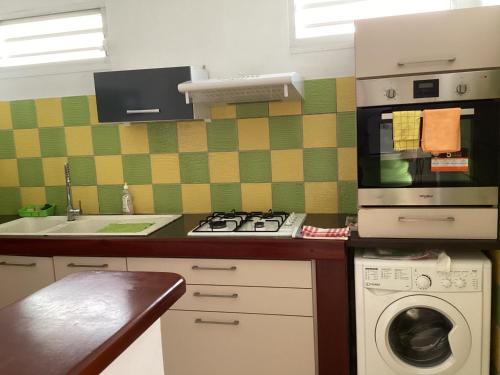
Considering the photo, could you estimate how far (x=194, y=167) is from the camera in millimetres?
2762

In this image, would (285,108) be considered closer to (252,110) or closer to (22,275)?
(252,110)

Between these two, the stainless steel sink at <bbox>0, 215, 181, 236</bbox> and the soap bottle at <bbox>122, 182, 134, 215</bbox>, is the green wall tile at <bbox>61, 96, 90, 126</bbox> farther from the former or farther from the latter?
the stainless steel sink at <bbox>0, 215, 181, 236</bbox>

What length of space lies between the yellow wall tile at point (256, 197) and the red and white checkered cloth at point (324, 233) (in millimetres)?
511

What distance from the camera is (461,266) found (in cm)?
192

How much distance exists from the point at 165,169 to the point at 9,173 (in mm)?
1153

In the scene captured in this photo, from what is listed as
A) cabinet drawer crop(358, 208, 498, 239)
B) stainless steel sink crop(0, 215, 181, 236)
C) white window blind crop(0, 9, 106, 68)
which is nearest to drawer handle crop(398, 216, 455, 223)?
cabinet drawer crop(358, 208, 498, 239)

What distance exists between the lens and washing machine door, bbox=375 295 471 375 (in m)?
1.94

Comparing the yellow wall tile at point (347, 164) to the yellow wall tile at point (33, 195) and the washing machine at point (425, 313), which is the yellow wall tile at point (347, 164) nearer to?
the washing machine at point (425, 313)

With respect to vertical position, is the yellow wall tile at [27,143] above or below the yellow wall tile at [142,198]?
above

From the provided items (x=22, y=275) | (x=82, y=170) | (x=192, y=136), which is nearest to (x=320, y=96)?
(x=192, y=136)

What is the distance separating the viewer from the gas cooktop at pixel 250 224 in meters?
2.16

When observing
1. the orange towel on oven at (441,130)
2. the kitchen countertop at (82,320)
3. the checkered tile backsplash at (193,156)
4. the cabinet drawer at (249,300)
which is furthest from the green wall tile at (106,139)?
the kitchen countertop at (82,320)

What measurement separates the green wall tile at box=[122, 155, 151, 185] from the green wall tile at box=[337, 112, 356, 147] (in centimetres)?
118

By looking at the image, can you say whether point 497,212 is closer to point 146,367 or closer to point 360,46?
point 360,46
